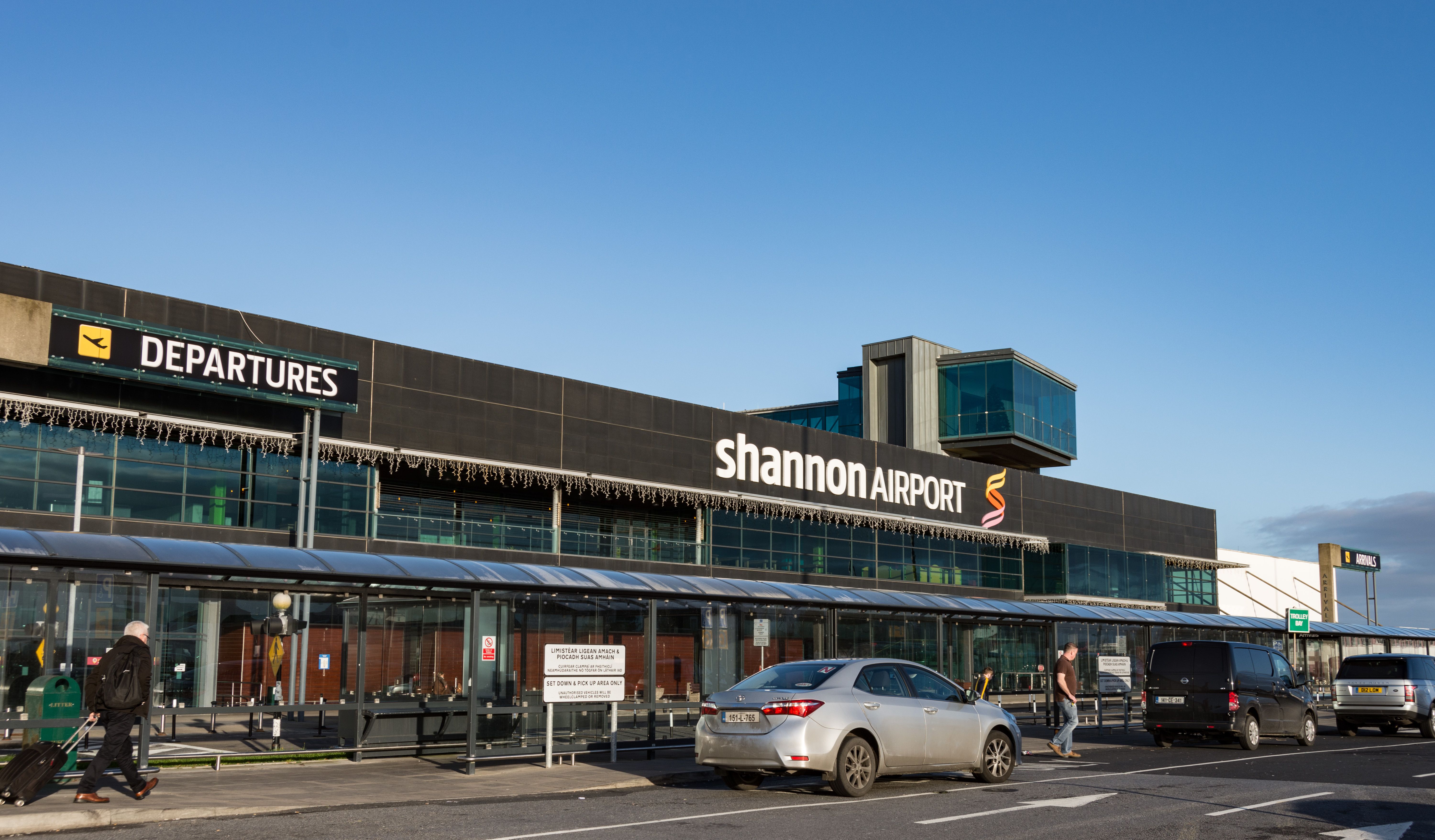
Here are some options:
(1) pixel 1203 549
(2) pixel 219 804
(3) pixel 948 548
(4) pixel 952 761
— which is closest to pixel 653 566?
(3) pixel 948 548

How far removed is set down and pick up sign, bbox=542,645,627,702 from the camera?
1739 cm

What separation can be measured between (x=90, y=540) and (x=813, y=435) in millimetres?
33256

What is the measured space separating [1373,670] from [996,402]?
31.8 meters

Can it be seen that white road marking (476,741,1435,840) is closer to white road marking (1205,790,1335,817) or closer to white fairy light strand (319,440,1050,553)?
white road marking (1205,790,1335,817)

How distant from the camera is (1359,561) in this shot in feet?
255

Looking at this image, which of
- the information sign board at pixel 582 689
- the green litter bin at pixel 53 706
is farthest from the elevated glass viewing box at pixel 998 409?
the green litter bin at pixel 53 706

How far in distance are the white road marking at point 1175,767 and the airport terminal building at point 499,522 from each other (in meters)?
5.96

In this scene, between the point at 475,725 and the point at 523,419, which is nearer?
the point at 475,725

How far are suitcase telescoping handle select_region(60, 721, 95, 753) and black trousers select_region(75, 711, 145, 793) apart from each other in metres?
0.57

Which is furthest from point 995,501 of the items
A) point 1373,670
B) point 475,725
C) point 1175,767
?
point 475,725

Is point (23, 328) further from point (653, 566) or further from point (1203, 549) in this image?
point (1203, 549)

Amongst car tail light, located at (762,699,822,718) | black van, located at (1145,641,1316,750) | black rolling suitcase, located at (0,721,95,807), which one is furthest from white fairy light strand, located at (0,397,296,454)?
black van, located at (1145,641,1316,750)

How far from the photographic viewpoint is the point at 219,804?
12.6 meters

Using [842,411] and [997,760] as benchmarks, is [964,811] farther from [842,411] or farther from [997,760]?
[842,411]
